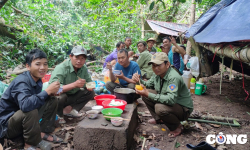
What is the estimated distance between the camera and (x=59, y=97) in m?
3.39

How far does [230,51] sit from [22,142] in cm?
462

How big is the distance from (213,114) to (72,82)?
3736 mm

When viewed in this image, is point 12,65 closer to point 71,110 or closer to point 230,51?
point 71,110

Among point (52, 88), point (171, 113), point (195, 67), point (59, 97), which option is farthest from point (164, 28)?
point (52, 88)

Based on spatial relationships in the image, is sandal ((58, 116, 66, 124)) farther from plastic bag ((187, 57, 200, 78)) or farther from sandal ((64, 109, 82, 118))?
plastic bag ((187, 57, 200, 78))

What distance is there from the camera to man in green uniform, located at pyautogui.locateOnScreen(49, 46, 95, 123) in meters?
3.36

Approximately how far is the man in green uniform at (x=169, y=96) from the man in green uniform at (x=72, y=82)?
1.37 m

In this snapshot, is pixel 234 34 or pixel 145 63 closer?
pixel 234 34

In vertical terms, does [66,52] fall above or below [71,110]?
above

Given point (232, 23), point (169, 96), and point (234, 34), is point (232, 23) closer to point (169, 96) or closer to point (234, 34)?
point (234, 34)

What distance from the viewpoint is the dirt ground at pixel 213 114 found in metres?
3.10

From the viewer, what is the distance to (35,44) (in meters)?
7.29

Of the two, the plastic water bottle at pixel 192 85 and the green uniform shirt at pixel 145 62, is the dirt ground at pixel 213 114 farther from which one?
the green uniform shirt at pixel 145 62

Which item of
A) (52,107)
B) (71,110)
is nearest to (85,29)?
(71,110)
